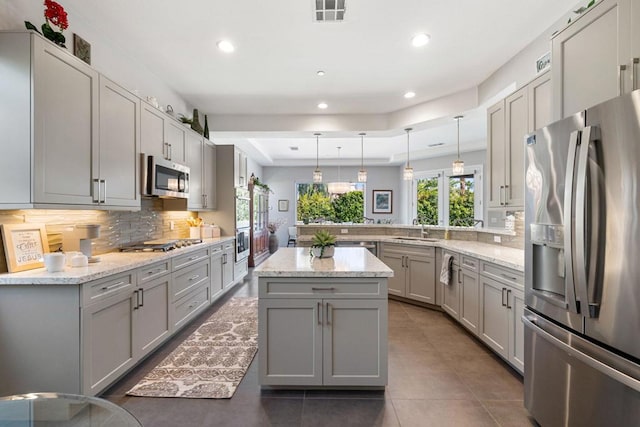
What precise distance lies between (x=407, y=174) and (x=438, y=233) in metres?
1.10

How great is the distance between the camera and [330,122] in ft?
16.1

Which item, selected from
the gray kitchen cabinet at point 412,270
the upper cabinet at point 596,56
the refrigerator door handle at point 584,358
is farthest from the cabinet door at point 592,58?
the gray kitchen cabinet at point 412,270

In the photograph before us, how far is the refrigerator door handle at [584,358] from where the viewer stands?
1.25 metres

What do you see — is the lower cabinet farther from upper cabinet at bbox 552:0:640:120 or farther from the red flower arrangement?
the red flower arrangement

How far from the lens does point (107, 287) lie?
7.06ft

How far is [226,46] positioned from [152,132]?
3.86 feet

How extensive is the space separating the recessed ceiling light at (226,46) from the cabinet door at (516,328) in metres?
3.40

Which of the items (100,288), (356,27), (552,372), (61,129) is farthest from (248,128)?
(552,372)

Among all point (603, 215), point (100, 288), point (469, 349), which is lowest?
point (469, 349)

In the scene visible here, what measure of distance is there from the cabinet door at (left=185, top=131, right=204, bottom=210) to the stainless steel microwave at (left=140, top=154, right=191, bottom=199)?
26 cm

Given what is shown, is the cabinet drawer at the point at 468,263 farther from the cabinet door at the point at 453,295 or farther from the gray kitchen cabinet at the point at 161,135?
the gray kitchen cabinet at the point at 161,135

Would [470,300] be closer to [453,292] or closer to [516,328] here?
[453,292]

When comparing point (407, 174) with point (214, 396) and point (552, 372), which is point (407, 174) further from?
point (214, 396)

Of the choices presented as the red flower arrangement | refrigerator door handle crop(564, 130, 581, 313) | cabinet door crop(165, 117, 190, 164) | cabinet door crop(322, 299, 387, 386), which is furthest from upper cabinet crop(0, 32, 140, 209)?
refrigerator door handle crop(564, 130, 581, 313)
